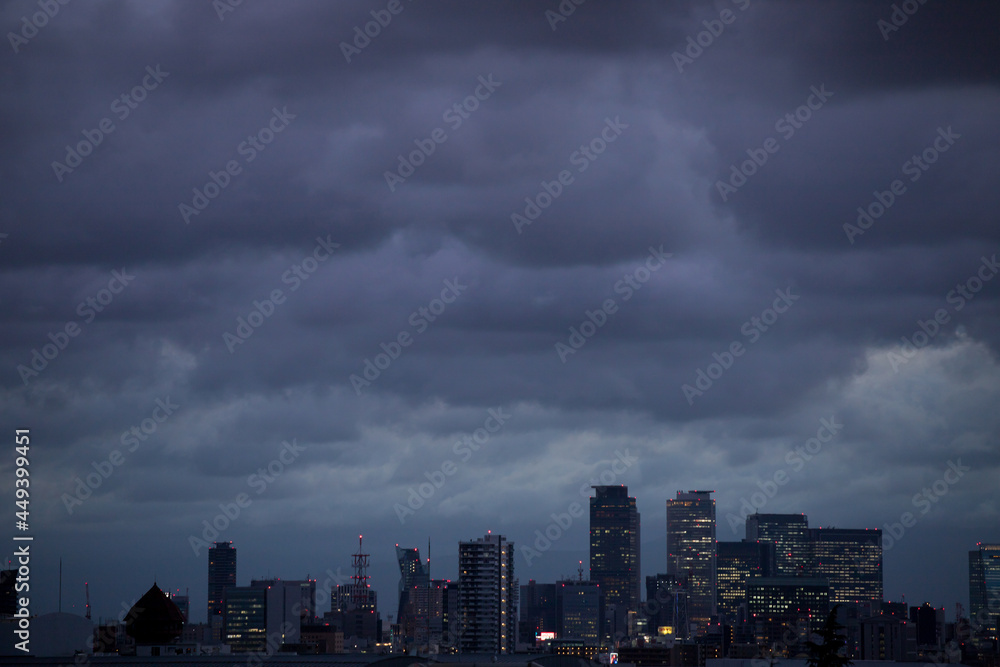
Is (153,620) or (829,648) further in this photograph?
(153,620)

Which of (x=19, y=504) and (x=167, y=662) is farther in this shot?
(x=167, y=662)

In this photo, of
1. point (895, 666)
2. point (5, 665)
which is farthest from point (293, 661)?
point (895, 666)

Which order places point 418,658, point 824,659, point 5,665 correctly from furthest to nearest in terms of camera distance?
1. point 418,658
2. point 5,665
3. point 824,659

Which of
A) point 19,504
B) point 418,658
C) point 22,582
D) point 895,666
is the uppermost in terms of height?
point 19,504

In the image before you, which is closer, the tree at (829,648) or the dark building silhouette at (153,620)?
the tree at (829,648)

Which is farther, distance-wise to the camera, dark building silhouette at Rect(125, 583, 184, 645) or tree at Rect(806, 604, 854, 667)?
dark building silhouette at Rect(125, 583, 184, 645)

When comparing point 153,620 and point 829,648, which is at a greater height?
point 829,648

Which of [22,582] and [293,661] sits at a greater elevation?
[22,582]

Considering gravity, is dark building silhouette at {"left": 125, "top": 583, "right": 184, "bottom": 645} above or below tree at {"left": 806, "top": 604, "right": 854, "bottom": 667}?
below

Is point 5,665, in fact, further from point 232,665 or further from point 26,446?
point 26,446

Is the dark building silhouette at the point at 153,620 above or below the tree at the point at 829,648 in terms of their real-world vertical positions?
below

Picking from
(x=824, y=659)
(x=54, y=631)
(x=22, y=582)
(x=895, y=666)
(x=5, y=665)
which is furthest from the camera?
(x=895, y=666)
